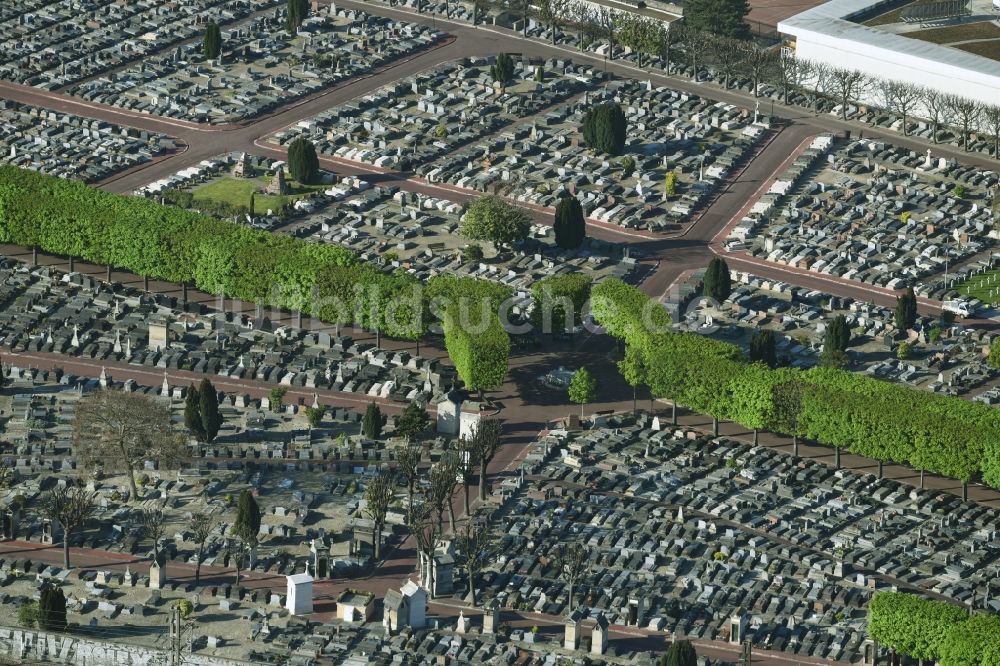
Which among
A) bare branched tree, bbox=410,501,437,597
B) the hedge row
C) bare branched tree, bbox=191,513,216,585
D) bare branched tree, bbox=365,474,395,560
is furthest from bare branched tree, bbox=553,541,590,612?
bare branched tree, bbox=191,513,216,585

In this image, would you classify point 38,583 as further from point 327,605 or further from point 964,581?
point 964,581

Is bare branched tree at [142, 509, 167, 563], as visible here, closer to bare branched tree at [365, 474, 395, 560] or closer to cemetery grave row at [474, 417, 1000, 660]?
bare branched tree at [365, 474, 395, 560]

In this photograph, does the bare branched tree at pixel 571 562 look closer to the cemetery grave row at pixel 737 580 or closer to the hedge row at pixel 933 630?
the cemetery grave row at pixel 737 580

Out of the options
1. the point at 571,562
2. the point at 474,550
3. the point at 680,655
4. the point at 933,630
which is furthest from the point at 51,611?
the point at 933,630

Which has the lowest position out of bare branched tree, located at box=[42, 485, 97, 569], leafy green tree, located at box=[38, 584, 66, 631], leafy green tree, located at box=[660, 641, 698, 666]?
leafy green tree, located at box=[38, 584, 66, 631]

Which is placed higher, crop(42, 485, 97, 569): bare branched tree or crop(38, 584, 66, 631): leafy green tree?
crop(42, 485, 97, 569): bare branched tree

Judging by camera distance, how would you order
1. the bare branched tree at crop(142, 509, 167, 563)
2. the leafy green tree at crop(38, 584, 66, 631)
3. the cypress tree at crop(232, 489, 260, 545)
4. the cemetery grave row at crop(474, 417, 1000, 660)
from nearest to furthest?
the leafy green tree at crop(38, 584, 66, 631) → the cemetery grave row at crop(474, 417, 1000, 660) → the bare branched tree at crop(142, 509, 167, 563) → the cypress tree at crop(232, 489, 260, 545)

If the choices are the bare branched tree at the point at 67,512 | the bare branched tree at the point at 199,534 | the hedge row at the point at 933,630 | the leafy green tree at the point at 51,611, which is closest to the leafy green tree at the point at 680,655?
the hedge row at the point at 933,630

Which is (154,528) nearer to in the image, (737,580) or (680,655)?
(680,655)
